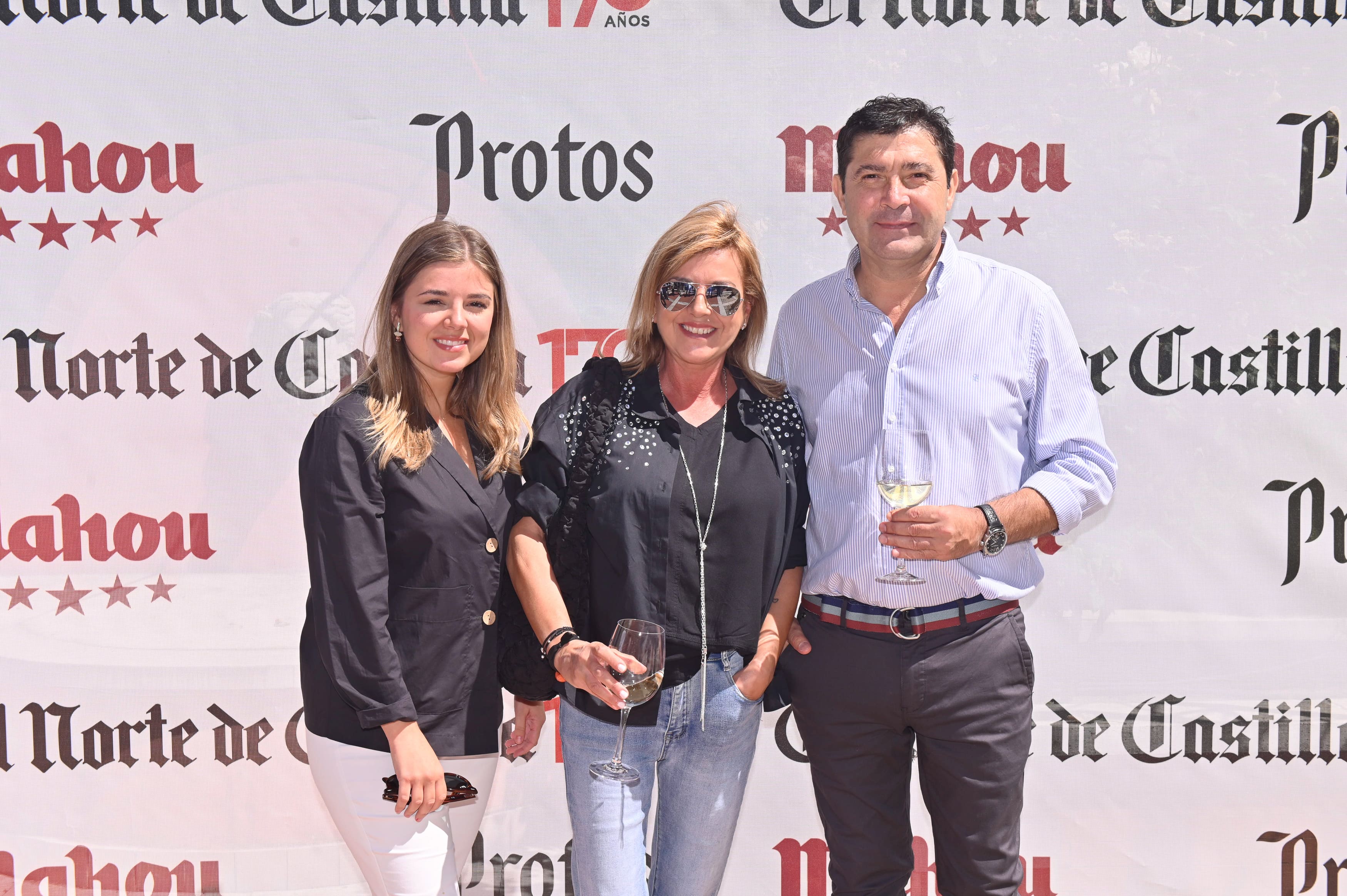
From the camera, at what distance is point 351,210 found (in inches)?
108

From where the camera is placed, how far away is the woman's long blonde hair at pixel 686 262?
196 centimetres

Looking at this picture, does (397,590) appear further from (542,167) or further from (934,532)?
(542,167)

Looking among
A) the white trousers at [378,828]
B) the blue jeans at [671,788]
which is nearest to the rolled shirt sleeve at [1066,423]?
the blue jeans at [671,788]

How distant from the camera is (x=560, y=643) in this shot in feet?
6.01

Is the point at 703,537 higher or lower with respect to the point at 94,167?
lower

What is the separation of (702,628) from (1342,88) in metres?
2.34

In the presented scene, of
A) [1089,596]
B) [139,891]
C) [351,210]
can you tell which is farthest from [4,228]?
[1089,596]

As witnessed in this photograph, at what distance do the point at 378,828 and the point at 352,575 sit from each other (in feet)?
1.55

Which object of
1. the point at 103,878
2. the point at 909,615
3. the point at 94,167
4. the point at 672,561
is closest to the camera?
the point at 672,561

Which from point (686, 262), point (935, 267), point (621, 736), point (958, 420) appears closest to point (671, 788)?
point (621, 736)

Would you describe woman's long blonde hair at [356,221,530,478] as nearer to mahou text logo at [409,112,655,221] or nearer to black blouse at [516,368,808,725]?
black blouse at [516,368,808,725]

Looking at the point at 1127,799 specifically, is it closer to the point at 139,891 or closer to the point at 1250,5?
the point at 1250,5

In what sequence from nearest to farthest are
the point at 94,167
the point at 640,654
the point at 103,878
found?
1. the point at 640,654
2. the point at 94,167
3. the point at 103,878

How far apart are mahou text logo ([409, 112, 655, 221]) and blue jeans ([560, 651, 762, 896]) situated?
1.43 metres
